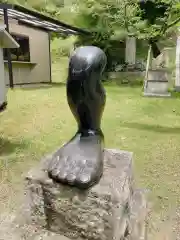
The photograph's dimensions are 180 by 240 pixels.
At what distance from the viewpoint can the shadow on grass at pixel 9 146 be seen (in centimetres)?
418

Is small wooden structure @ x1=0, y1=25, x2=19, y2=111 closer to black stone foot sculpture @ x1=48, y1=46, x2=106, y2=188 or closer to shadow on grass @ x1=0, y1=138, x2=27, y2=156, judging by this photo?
shadow on grass @ x1=0, y1=138, x2=27, y2=156

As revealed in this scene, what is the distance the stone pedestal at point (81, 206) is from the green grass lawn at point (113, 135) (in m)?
1.13

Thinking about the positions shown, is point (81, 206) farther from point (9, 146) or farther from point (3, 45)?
point (3, 45)

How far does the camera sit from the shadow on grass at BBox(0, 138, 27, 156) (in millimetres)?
4176

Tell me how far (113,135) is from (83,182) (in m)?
3.64

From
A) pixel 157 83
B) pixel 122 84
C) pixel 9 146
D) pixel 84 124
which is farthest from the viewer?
A: pixel 122 84

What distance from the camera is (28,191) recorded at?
1.84 metres

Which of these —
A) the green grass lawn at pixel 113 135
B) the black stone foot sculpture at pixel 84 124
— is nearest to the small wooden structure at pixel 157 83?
the green grass lawn at pixel 113 135

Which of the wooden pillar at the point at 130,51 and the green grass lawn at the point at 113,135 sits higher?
the wooden pillar at the point at 130,51

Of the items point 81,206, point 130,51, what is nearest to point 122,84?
point 130,51

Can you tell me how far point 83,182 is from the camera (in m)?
1.62

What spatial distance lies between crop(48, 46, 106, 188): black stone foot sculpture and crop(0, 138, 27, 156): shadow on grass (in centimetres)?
253

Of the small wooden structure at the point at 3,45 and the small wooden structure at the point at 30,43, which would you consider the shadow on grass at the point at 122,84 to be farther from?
the small wooden structure at the point at 3,45

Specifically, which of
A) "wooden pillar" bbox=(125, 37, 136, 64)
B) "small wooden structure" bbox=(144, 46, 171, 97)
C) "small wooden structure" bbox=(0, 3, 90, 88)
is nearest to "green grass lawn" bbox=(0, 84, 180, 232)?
"small wooden structure" bbox=(144, 46, 171, 97)
